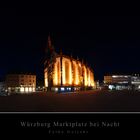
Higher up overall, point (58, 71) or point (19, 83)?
point (58, 71)

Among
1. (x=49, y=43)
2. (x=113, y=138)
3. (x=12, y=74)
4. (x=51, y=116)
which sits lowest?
(x=113, y=138)

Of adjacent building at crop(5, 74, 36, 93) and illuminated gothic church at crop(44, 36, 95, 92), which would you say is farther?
adjacent building at crop(5, 74, 36, 93)

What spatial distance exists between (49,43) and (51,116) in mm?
128326

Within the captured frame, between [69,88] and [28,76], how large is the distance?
23.2 m

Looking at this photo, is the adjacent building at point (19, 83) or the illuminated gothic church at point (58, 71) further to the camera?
the adjacent building at point (19, 83)

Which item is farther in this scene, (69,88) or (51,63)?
(69,88)

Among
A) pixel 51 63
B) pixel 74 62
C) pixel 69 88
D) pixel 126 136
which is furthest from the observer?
pixel 74 62

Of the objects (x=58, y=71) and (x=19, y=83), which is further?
(x=19, y=83)

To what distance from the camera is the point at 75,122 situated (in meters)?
7.84

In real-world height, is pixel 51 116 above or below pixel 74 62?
below

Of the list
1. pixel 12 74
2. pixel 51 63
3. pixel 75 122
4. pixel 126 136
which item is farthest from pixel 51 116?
pixel 12 74

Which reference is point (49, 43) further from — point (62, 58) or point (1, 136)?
point (1, 136)

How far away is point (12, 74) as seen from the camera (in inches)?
5655

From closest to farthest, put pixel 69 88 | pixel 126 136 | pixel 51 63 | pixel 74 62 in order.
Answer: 1. pixel 126 136
2. pixel 51 63
3. pixel 69 88
4. pixel 74 62
